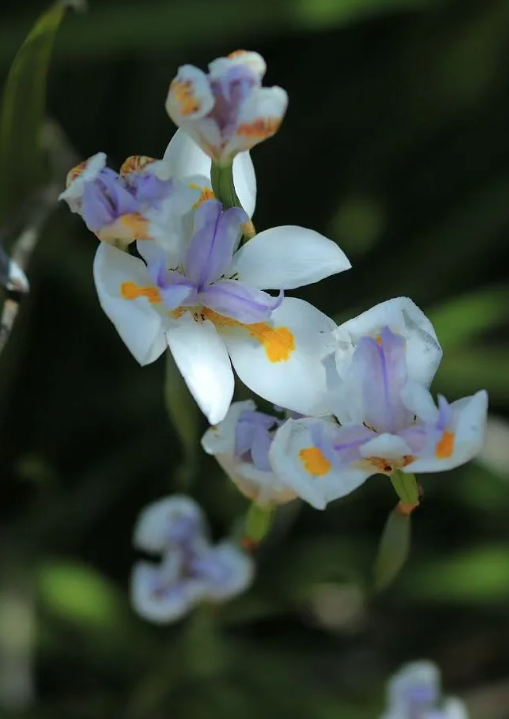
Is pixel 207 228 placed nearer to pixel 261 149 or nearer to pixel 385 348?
pixel 385 348

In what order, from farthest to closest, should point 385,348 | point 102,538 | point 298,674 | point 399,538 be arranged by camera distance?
1. point 102,538
2. point 298,674
3. point 399,538
4. point 385,348

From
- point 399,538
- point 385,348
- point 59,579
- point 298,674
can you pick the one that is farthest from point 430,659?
point 385,348

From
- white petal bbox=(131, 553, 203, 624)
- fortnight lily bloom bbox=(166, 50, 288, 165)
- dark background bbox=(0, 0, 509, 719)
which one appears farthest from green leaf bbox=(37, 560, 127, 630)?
fortnight lily bloom bbox=(166, 50, 288, 165)

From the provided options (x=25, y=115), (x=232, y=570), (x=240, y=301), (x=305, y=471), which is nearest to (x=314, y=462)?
(x=305, y=471)

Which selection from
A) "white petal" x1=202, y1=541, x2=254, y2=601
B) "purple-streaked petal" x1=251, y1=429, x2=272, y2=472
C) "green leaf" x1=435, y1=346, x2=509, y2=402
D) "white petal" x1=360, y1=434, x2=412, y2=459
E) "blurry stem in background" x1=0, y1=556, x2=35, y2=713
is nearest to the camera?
"white petal" x1=360, y1=434, x2=412, y2=459

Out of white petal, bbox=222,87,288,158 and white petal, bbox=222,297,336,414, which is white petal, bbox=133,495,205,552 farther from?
white petal, bbox=222,87,288,158

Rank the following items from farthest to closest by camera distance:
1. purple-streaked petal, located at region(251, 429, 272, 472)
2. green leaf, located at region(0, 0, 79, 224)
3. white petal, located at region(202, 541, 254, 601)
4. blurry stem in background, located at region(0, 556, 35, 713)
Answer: blurry stem in background, located at region(0, 556, 35, 713)
white petal, located at region(202, 541, 254, 601)
green leaf, located at region(0, 0, 79, 224)
purple-streaked petal, located at region(251, 429, 272, 472)
